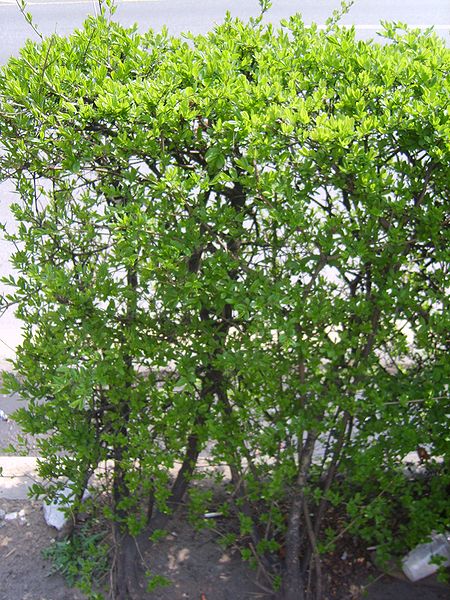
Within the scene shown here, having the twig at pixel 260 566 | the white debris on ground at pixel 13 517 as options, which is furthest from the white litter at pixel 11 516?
the twig at pixel 260 566

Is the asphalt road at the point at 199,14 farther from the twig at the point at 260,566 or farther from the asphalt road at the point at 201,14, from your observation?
the twig at the point at 260,566

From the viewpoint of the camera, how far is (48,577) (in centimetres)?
357

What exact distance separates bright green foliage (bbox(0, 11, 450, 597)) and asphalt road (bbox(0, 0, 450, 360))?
1015 centimetres

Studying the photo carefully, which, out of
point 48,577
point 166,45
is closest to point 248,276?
point 166,45

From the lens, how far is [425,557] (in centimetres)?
351

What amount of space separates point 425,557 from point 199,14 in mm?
12175

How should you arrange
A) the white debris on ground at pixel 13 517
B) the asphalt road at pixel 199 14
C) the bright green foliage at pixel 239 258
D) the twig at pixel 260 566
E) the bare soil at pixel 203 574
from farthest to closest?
the asphalt road at pixel 199 14 < the white debris on ground at pixel 13 517 < the bare soil at pixel 203 574 < the twig at pixel 260 566 < the bright green foliage at pixel 239 258

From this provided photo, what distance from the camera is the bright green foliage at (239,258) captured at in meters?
2.73

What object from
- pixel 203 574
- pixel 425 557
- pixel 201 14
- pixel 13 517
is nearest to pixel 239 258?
pixel 203 574

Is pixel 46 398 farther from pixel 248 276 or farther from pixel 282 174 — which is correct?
pixel 282 174

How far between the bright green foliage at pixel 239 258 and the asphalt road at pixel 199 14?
33.3 feet

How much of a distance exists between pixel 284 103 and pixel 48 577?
2313 millimetres

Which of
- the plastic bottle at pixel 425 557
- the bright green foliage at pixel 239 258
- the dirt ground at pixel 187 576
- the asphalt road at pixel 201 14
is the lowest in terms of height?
the dirt ground at pixel 187 576

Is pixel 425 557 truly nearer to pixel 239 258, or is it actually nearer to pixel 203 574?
pixel 203 574
